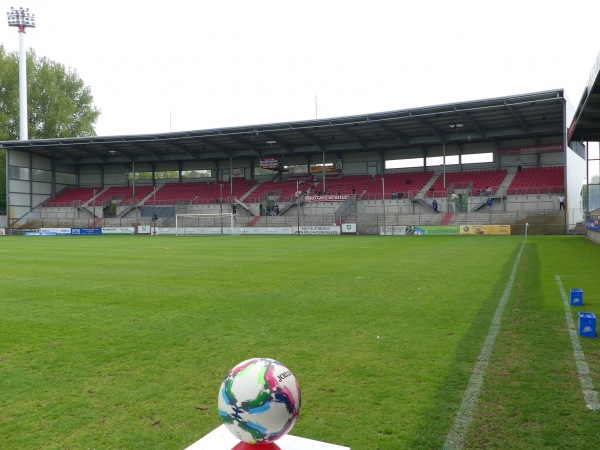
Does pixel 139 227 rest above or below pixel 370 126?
below

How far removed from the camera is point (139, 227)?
5550 cm

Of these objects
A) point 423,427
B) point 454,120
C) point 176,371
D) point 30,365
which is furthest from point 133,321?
point 454,120

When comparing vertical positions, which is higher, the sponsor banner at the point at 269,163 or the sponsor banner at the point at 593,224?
the sponsor banner at the point at 269,163

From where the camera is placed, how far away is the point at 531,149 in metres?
51.5

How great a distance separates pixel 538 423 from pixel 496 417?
316 mm

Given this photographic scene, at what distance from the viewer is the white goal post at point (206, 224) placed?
166 ft

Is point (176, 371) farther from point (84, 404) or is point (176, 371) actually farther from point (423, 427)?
point (423, 427)

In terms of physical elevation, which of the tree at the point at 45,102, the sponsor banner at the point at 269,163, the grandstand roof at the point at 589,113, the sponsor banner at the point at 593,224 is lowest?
the sponsor banner at the point at 593,224

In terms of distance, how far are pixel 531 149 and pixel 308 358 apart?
52.8 metres

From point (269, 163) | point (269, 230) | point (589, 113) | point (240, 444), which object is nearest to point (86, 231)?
point (269, 230)

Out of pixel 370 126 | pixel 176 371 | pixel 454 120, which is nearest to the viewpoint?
pixel 176 371

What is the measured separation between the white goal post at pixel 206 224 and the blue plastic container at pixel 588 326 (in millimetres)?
43900

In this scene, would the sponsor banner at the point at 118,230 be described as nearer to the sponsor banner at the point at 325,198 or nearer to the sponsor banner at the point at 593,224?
the sponsor banner at the point at 325,198

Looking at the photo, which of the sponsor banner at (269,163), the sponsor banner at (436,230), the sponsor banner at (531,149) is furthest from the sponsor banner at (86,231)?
the sponsor banner at (531,149)
